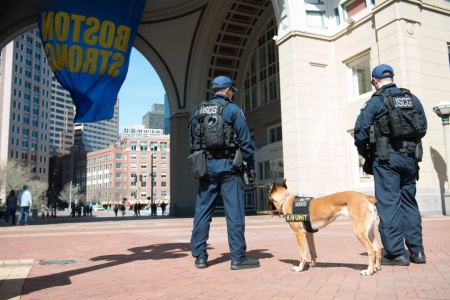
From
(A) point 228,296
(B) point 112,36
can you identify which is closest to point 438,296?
(A) point 228,296

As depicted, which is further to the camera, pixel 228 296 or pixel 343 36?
pixel 343 36

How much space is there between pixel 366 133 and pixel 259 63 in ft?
94.8

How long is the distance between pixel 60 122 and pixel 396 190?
8119 inches

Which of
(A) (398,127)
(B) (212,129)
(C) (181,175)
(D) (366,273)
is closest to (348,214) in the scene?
(D) (366,273)

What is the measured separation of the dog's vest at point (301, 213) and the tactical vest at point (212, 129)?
3.36 feet

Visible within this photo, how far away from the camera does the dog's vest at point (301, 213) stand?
4391 mm

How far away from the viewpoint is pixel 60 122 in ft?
635

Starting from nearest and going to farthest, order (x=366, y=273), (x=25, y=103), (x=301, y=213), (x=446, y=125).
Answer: (x=366, y=273) → (x=301, y=213) → (x=446, y=125) → (x=25, y=103)

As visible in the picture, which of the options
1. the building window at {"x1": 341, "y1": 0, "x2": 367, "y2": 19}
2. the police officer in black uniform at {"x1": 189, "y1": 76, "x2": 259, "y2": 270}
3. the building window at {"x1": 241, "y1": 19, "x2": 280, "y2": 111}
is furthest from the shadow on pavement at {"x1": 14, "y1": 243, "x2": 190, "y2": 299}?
the building window at {"x1": 241, "y1": 19, "x2": 280, "y2": 111}

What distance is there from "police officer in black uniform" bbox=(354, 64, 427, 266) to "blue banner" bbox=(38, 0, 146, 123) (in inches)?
584

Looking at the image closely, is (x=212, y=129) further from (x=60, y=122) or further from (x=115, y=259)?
(x=60, y=122)

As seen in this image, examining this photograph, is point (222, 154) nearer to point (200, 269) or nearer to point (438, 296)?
point (200, 269)

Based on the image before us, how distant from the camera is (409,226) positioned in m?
4.77

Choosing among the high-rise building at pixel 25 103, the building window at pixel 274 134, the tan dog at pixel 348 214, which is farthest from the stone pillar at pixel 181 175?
the high-rise building at pixel 25 103
